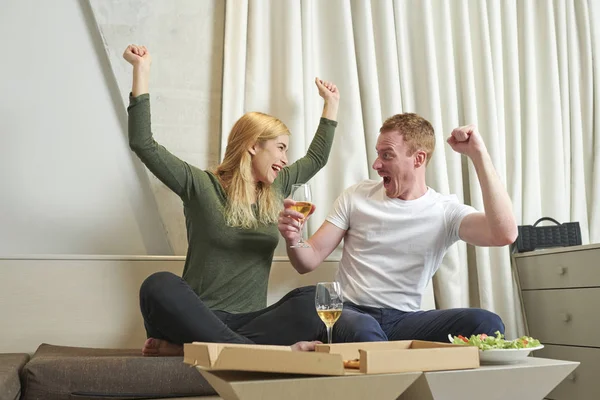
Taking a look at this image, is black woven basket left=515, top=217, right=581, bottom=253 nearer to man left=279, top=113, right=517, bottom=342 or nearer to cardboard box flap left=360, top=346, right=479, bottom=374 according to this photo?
man left=279, top=113, right=517, bottom=342

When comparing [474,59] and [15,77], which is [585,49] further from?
[15,77]

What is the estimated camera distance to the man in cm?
209

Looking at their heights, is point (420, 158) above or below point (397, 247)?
above

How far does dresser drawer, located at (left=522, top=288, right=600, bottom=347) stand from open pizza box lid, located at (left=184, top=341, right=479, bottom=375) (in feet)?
4.40

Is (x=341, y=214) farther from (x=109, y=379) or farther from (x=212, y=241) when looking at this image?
(x=109, y=379)

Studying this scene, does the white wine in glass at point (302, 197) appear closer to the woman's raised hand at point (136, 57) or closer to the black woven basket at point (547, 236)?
the woman's raised hand at point (136, 57)

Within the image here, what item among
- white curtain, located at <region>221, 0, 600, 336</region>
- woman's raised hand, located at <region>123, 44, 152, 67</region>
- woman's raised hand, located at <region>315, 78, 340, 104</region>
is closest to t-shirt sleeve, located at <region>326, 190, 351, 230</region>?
white curtain, located at <region>221, 0, 600, 336</region>

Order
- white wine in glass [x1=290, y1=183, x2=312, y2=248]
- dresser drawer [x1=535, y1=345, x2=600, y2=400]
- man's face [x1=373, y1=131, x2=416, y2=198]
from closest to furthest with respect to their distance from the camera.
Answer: white wine in glass [x1=290, y1=183, x2=312, y2=248], man's face [x1=373, y1=131, x2=416, y2=198], dresser drawer [x1=535, y1=345, x2=600, y2=400]

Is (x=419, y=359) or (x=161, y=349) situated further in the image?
(x=161, y=349)

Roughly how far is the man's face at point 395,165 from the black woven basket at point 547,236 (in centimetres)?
77

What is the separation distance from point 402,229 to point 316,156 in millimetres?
459

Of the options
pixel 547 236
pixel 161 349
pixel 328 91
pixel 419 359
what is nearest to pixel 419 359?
pixel 419 359

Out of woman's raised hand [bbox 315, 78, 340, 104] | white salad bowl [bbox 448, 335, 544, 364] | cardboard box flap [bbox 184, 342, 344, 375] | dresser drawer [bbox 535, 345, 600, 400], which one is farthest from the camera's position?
woman's raised hand [bbox 315, 78, 340, 104]

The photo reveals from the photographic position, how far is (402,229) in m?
2.27
